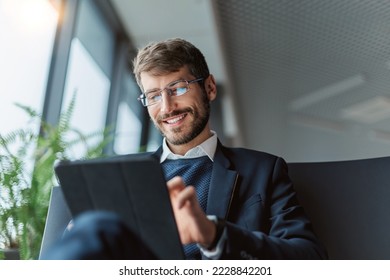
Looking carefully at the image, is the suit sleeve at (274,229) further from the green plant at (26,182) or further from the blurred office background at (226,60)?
the blurred office background at (226,60)

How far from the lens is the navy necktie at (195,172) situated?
0.91 metres

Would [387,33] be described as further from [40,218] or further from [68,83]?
[40,218]

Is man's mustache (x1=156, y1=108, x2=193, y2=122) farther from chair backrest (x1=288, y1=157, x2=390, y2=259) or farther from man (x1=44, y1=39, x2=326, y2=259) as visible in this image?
chair backrest (x1=288, y1=157, x2=390, y2=259)

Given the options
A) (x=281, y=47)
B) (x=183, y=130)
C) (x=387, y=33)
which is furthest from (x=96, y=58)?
(x=183, y=130)

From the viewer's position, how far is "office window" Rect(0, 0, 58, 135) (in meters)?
1.77

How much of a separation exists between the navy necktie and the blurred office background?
0.90 metres

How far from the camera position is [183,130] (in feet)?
3.26

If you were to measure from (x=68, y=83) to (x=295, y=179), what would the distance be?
69.1 inches

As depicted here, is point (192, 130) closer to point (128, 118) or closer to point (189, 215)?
point (189, 215)

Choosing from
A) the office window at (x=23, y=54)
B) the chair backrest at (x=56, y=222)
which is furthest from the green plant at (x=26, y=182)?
the chair backrest at (x=56, y=222)

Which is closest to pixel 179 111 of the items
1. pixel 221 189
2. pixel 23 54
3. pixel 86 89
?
pixel 221 189

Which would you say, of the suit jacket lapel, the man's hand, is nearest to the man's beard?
the suit jacket lapel

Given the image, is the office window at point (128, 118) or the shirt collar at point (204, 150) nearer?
the shirt collar at point (204, 150)
